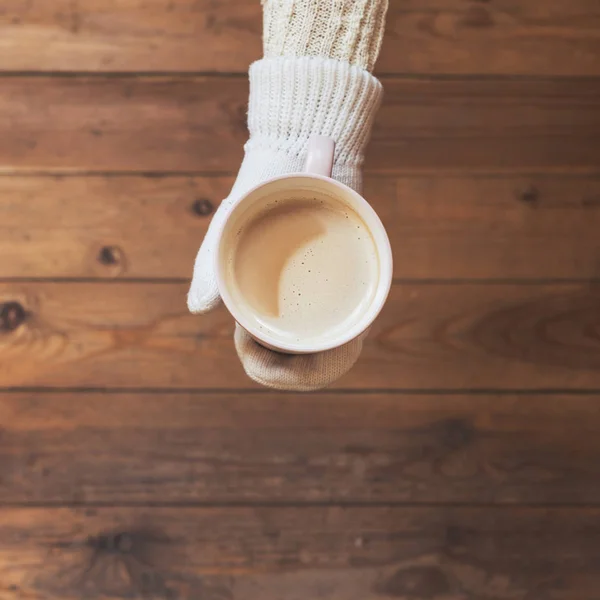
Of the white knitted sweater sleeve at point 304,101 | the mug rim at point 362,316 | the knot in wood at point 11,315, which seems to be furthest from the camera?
the knot in wood at point 11,315

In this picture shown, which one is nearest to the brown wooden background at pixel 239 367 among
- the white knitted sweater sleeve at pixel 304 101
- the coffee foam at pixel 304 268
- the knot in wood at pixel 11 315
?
Answer: the knot in wood at pixel 11 315

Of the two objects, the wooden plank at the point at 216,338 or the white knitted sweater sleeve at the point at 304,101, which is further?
the wooden plank at the point at 216,338

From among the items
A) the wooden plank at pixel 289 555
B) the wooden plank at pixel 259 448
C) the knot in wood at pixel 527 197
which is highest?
the knot in wood at pixel 527 197

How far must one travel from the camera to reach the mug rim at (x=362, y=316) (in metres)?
0.54

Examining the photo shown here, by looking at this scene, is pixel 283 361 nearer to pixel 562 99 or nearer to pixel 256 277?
pixel 256 277

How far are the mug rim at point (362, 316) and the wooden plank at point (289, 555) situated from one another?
48 cm

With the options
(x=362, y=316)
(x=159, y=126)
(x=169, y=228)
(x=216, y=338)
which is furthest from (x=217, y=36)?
(x=362, y=316)

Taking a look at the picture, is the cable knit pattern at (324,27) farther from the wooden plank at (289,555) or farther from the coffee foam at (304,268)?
the wooden plank at (289,555)

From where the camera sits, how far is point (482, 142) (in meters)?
0.94

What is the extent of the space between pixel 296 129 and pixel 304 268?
0.17 m

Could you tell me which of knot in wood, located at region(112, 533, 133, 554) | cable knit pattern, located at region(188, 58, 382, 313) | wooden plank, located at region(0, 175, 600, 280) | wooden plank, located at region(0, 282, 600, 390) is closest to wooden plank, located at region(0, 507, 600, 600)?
knot in wood, located at region(112, 533, 133, 554)

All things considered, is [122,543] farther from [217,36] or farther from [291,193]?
[217,36]

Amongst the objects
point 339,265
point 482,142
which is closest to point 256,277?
point 339,265

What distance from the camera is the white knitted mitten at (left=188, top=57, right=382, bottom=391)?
635 millimetres
